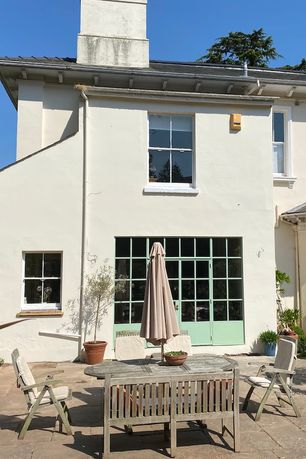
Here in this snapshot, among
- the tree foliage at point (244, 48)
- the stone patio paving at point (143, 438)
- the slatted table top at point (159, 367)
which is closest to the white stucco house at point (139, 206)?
the stone patio paving at point (143, 438)

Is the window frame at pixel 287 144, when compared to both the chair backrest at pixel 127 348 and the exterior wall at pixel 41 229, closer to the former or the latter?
the exterior wall at pixel 41 229

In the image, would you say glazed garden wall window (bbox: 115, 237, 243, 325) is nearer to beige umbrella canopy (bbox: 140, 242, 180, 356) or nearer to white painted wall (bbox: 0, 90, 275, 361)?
white painted wall (bbox: 0, 90, 275, 361)

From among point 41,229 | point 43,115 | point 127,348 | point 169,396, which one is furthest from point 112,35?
point 169,396

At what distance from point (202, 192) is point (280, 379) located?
5.52 m

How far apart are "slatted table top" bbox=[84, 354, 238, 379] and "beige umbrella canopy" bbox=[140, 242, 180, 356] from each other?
40 cm

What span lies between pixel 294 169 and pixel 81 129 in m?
6.26

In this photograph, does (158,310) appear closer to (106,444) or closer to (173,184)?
(106,444)

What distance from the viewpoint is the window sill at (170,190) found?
10242mm

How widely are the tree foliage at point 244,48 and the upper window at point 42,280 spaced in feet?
71.5

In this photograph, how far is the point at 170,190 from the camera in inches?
406

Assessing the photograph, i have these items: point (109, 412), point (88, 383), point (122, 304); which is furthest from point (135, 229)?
point (109, 412)

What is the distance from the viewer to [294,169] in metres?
12.0

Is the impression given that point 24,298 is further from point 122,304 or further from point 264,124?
point 264,124

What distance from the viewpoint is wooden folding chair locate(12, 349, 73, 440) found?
5.17m
